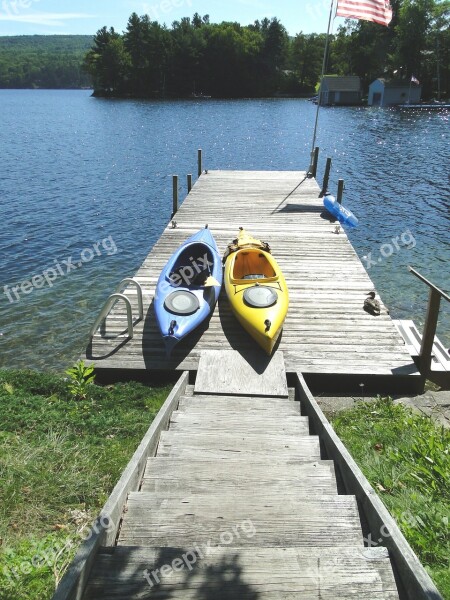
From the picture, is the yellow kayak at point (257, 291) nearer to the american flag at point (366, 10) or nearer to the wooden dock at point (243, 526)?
the wooden dock at point (243, 526)

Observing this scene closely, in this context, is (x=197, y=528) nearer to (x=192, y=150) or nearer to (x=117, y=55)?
(x=192, y=150)

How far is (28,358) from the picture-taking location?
11.3m

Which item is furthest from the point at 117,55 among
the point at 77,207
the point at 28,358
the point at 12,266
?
the point at 28,358

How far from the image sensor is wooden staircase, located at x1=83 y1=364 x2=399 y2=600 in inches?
118

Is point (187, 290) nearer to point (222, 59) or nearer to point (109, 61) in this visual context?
point (109, 61)

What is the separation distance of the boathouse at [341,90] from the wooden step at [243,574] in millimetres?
92209

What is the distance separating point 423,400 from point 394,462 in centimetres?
284

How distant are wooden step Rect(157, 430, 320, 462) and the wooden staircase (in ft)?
0.04

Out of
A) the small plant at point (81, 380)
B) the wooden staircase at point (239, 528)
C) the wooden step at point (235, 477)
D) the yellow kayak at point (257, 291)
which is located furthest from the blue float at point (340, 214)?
the wooden step at point (235, 477)

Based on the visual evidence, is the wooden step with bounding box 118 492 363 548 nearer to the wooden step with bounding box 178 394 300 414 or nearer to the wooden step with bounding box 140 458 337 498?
the wooden step with bounding box 140 458 337 498

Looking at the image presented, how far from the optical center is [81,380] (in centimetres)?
778

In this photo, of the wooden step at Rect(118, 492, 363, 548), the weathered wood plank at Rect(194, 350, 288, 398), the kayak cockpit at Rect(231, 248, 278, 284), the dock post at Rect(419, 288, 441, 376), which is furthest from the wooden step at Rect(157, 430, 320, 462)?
the kayak cockpit at Rect(231, 248, 278, 284)

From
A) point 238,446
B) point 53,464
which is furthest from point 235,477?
point 53,464

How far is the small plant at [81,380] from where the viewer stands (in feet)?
24.8
